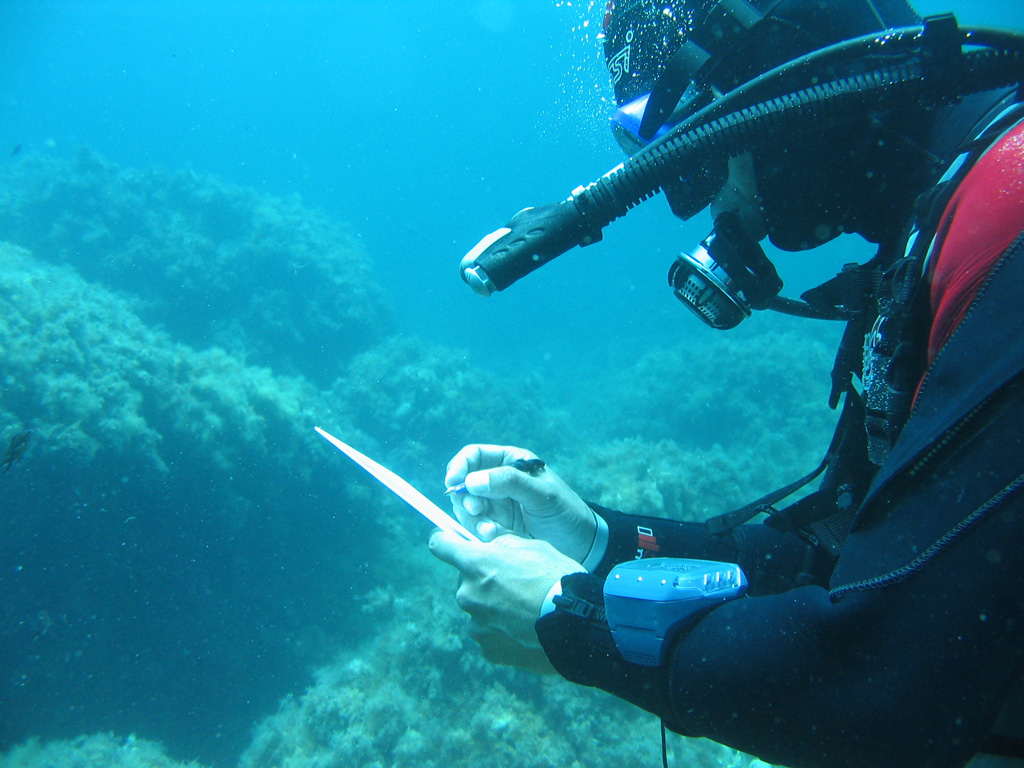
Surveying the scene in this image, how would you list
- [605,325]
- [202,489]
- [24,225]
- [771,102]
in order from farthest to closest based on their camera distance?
1. [605,325]
2. [24,225]
3. [202,489]
4. [771,102]

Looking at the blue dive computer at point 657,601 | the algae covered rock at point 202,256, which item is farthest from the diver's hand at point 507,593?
the algae covered rock at point 202,256

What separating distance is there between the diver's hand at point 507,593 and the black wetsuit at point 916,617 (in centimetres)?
47

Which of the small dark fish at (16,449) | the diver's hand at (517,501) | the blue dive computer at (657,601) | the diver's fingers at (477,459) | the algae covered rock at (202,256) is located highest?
the algae covered rock at (202,256)

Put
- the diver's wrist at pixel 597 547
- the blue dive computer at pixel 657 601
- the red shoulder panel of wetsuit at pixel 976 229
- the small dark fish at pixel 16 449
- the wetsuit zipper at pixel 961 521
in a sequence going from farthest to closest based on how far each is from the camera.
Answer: the small dark fish at pixel 16 449, the diver's wrist at pixel 597 547, the blue dive computer at pixel 657 601, the red shoulder panel of wetsuit at pixel 976 229, the wetsuit zipper at pixel 961 521

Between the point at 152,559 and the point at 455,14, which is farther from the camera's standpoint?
the point at 455,14

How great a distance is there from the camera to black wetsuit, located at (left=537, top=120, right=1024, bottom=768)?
0.70 meters

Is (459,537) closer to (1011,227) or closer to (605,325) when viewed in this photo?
(1011,227)

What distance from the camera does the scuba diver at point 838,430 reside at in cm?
74

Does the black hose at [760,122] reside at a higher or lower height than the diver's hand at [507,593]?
higher

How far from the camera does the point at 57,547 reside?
6.55 m

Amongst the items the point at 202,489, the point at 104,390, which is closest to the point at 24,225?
the point at 104,390

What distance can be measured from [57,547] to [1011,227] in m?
9.77

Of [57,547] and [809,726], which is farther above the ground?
[57,547]

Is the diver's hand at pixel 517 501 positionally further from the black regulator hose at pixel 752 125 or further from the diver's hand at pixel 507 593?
the black regulator hose at pixel 752 125
